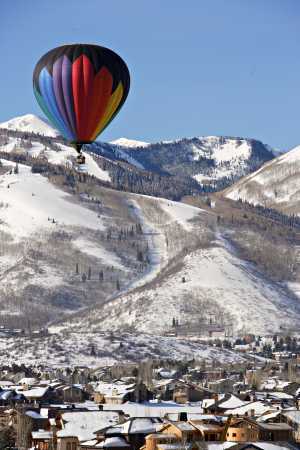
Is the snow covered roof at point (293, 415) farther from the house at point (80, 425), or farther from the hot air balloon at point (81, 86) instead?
the hot air balloon at point (81, 86)

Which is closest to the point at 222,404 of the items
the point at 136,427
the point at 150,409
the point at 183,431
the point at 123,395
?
the point at 150,409

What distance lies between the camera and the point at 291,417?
477 feet

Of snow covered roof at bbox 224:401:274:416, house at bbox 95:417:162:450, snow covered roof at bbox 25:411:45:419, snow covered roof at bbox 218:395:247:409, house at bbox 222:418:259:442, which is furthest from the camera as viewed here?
snow covered roof at bbox 218:395:247:409

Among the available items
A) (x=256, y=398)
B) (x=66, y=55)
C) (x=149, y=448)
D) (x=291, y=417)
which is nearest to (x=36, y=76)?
(x=66, y=55)

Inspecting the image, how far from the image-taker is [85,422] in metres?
140

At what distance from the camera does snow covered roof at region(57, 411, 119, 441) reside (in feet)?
448

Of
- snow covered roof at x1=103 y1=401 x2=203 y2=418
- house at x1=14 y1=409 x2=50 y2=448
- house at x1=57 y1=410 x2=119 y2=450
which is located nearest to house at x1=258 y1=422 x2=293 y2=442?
house at x1=57 y1=410 x2=119 y2=450

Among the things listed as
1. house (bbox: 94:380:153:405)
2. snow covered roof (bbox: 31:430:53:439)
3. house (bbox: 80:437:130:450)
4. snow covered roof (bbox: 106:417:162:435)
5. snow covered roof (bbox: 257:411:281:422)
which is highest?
house (bbox: 94:380:153:405)

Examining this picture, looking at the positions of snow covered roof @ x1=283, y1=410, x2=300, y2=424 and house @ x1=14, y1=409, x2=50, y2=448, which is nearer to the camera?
house @ x1=14, y1=409, x2=50, y2=448

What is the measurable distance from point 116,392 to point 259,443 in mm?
73849

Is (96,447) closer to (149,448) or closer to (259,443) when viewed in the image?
(149,448)

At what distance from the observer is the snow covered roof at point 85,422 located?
137 m

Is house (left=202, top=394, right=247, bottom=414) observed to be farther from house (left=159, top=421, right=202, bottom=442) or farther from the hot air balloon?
the hot air balloon

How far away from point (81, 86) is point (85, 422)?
34.7 metres
